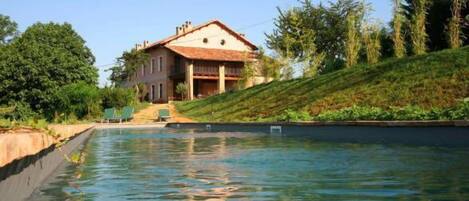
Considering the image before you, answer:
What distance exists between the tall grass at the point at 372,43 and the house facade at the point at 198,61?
21.9m

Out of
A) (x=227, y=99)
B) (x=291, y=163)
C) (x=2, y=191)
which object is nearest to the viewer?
(x=2, y=191)

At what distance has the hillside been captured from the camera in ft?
54.6

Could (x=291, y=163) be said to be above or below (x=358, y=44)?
below

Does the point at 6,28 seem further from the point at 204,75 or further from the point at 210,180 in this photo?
the point at 210,180

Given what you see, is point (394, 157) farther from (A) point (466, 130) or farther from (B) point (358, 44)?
(B) point (358, 44)

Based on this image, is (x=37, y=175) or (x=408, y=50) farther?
(x=408, y=50)

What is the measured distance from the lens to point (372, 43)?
26.3 metres

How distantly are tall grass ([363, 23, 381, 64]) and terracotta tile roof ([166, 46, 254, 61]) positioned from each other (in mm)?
22330

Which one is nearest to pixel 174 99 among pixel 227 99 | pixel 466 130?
pixel 227 99

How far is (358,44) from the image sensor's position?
90.7ft

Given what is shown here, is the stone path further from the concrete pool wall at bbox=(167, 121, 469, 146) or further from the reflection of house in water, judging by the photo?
the reflection of house in water

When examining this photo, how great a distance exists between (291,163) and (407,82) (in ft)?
41.0

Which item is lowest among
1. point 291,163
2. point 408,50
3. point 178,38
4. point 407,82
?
point 291,163

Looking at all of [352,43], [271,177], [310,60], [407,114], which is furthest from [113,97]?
[271,177]
